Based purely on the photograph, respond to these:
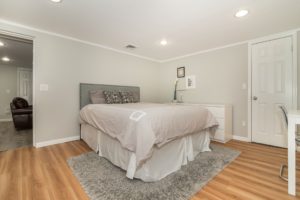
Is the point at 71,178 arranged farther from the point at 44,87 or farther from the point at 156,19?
the point at 156,19

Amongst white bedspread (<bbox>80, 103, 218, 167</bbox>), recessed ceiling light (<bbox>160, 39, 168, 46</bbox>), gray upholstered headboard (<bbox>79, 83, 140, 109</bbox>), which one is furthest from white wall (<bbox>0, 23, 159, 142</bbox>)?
recessed ceiling light (<bbox>160, 39, 168, 46</bbox>)

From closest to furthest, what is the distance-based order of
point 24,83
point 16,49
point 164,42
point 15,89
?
1. point 164,42
2. point 16,49
3. point 15,89
4. point 24,83

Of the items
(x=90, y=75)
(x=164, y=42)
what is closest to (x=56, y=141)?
(x=90, y=75)

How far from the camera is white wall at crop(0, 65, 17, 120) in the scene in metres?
5.70

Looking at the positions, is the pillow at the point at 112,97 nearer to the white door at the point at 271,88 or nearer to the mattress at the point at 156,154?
the mattress at the point at 156,154

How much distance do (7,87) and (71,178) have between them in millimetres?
6288

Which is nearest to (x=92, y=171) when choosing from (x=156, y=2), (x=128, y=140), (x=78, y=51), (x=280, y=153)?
(x=128, y=140)

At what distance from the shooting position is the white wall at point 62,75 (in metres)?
2.79

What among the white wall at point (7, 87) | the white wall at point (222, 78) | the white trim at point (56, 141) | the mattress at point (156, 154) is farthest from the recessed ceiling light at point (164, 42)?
the white wall at point (7, 87)

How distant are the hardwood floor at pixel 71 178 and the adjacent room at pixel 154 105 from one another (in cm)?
1

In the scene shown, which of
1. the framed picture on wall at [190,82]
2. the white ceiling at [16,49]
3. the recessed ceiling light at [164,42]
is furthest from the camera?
the framed picture on wall at [190,82]

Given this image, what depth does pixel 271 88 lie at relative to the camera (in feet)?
9.61

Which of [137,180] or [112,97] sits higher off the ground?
→ [112,97]

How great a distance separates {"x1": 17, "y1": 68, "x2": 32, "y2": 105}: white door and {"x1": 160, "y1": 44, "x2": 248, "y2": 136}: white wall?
6.13 m
